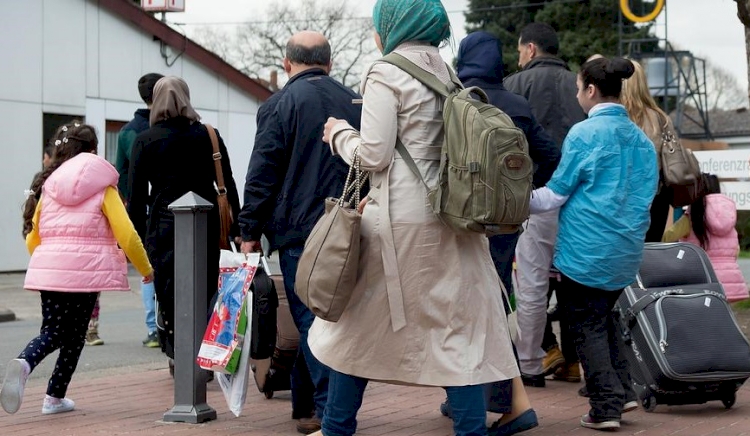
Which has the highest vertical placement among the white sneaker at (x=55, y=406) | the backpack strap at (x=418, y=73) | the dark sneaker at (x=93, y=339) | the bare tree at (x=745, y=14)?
the bare tree at (x=745, y=14)

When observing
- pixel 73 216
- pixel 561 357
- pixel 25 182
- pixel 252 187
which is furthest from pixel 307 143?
pixel 25 182

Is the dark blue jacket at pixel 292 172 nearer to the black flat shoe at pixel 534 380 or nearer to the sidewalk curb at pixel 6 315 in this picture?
the black flat shoe at pixel 534 380

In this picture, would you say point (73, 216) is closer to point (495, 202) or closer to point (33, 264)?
point (33, 264)

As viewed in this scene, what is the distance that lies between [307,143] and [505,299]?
123 centimetres

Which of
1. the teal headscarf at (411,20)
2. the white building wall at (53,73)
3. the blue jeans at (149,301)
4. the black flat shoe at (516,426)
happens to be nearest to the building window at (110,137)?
the white building wall at (53,73)

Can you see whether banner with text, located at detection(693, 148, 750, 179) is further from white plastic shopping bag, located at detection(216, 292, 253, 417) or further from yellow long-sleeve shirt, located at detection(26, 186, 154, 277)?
white plastic shopping bag, located at detection(216, 292, 253, 417)

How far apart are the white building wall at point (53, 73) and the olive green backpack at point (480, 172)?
15994mm

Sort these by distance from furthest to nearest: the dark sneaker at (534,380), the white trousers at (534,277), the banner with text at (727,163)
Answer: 1. the banner with text at (727,163)
2. the dark sneaker at (534,380)
3. the white trousers at (534,277)

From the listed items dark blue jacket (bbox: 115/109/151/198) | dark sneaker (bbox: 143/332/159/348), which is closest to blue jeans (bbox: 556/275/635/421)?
dark blue jacket (bbox: 115/109/151/198)

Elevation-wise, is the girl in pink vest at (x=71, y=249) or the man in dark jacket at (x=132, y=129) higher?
the man in dark jacket at (x=132, y=129)

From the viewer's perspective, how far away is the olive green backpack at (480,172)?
4332 mm

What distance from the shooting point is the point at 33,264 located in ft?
20.7

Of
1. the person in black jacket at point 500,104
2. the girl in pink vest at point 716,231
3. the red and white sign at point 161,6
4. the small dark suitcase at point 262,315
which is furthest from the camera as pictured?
the red and white sign at point 161,6

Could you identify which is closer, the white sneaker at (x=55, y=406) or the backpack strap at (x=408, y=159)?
the backpack strap at (x=408, y=159)
